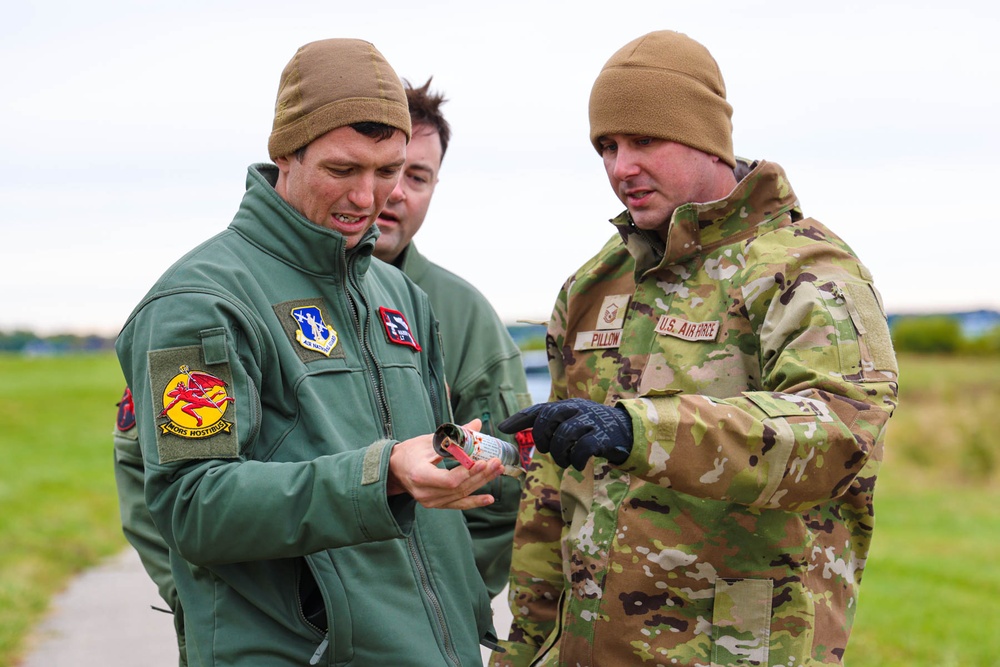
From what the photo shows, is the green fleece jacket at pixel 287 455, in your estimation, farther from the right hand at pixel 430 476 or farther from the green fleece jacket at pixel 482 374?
the green fleece jacket at pixel 482 374

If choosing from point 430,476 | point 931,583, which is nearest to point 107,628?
point 430,476

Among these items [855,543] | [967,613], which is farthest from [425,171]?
[967,613]

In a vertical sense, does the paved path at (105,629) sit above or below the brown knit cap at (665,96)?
below

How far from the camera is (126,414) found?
3732 millimetres

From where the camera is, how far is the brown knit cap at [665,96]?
3.39 meters

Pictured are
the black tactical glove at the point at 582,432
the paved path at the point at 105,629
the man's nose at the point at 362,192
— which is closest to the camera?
the black tactical glove at the point at 582,432

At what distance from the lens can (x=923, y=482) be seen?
17.0m

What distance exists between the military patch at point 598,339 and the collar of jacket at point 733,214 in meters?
0.29

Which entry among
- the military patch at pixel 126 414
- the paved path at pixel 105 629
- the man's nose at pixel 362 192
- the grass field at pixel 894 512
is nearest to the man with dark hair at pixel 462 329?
the man's nose at pixel 362 192

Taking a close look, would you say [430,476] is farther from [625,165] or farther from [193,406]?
[625,165]

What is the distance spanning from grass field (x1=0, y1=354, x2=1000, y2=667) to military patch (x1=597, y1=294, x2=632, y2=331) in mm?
4710

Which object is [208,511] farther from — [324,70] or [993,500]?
[993,500]

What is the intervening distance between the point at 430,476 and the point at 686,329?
1045mm

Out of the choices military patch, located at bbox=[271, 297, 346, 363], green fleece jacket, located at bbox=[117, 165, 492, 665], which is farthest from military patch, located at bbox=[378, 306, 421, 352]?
military patch, located at bbox=[271, 297, 346, 363]
